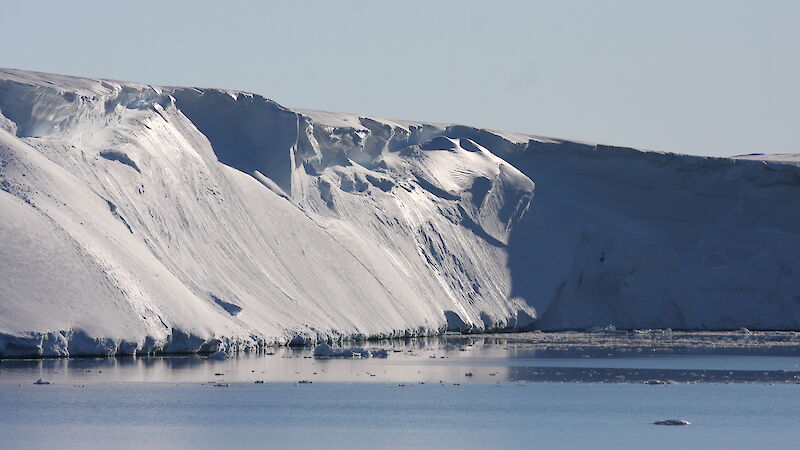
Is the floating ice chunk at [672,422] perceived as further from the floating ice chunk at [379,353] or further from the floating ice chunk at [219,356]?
the floating ice chunk at [379,353]

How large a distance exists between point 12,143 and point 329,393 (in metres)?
14.8

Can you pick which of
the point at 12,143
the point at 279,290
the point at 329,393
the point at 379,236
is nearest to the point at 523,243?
the point at 379,236

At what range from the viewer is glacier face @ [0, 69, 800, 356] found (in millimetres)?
39312

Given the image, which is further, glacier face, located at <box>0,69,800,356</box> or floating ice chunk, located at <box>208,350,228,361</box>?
floating ice chunk, located at <box>208,350,228,361</box>

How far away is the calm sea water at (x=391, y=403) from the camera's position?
24469 mm

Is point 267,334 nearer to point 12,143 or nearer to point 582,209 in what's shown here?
point 12,143

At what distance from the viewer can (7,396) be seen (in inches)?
1122

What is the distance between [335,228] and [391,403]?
25513 millimetres

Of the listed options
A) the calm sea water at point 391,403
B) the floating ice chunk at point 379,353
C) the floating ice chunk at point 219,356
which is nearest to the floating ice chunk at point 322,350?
the calm sea water at point 391,403

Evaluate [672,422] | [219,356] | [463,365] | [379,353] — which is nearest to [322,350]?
[379,353]

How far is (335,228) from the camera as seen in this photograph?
2162 inches

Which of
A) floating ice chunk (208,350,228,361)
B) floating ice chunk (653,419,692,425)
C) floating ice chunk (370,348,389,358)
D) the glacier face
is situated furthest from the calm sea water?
the glacier face

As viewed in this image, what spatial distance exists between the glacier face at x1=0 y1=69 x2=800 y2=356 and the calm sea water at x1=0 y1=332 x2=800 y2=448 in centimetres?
249

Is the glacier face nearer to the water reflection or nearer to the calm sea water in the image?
the water reflection
